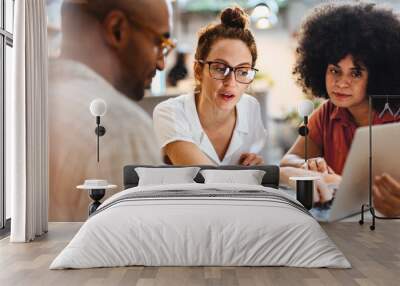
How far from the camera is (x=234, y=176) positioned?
6.64m

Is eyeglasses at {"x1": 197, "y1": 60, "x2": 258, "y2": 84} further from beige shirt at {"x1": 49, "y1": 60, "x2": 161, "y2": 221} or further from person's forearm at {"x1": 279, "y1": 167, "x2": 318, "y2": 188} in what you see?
person's forearm at {"x1": 279, "y1": 167, "x2": 318, "y2": 188}

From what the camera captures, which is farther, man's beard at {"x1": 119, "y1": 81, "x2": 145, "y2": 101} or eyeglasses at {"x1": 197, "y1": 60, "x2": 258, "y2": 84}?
man's beard at {"x1": 119, "y1": 81, "x2": 145, "y2": 101}

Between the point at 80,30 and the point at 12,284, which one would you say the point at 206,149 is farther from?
the point at 12,284

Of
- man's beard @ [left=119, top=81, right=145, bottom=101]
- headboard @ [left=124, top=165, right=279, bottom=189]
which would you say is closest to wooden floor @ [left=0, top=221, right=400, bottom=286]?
headboard @ [left=124, top=165, right=279, bottom=189]

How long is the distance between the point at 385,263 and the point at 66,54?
452 centimetres

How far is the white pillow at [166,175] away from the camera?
6.68 metres

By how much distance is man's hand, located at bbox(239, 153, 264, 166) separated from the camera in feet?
24.0

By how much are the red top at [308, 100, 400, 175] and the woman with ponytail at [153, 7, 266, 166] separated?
0.72 metres

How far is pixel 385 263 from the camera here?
476 centimetres

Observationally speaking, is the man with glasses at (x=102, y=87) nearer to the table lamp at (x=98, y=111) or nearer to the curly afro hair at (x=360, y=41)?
the table lamp at (x=98, y=111)

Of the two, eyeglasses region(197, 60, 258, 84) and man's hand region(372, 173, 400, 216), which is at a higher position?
eyeglasses region(197, 60, 258, 84)

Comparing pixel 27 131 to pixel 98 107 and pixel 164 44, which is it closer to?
pixel 98 107

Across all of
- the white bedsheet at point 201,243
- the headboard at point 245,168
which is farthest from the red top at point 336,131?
the white bedsheet at point 201,243

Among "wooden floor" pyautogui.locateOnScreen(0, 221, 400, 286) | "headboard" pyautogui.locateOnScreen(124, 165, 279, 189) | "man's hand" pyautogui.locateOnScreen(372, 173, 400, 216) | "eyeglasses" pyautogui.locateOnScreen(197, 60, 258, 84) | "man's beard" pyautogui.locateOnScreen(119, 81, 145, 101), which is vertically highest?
Result: "eyeglasses" pyautogui.locateOnScreen(197, 60, 258, 84)
